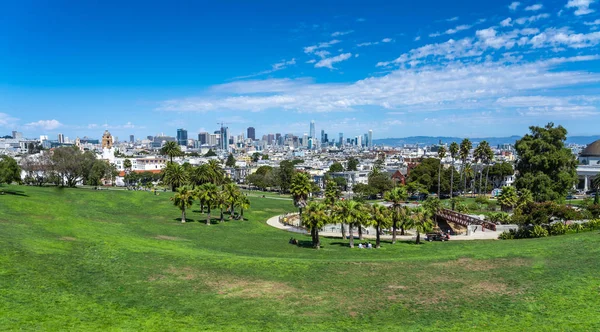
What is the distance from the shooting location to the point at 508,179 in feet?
497

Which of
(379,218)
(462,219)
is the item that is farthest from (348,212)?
(462,219)

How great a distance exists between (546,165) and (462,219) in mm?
20232

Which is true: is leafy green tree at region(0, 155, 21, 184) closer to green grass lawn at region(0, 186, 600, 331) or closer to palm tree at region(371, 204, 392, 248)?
green grass lawn at region(0, 186, 600, 331)

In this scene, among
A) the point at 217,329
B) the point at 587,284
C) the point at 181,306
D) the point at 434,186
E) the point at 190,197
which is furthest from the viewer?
the point at 434,186

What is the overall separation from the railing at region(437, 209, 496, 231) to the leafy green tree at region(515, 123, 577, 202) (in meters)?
14.8

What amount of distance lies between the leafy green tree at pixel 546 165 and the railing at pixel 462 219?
48.6ft

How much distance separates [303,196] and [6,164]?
46277 mm

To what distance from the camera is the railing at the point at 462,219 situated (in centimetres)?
6304

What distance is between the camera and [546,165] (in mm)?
75062

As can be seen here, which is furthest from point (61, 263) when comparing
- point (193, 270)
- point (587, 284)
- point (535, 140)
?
point (535, 140)

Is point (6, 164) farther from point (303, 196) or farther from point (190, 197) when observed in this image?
point (303, 196)

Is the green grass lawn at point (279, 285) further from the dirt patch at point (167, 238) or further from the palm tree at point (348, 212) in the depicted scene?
the palm tree at point (348, 212)

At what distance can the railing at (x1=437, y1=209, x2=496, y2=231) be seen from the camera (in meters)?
63.0

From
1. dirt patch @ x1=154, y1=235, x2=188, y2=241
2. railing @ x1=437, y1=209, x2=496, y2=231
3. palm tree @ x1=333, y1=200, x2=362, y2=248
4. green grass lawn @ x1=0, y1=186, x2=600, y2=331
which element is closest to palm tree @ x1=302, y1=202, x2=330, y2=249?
palm tree @ x1=333, y1=200, x2=362, y2=248
